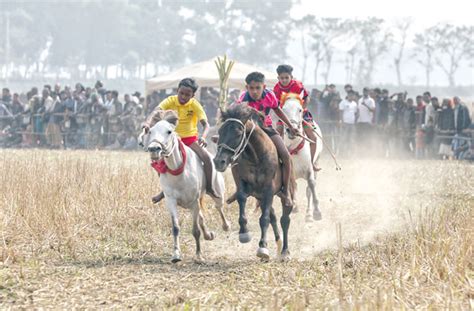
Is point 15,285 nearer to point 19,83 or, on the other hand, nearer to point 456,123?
point 456,123

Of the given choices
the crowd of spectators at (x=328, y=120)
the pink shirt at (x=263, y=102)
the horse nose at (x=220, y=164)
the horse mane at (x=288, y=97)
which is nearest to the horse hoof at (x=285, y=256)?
the horse nose at (x=220, y=164)

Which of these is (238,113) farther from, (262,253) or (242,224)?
(262,253)

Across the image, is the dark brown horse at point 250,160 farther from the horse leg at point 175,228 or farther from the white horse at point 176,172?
the horse leg at point 175,228

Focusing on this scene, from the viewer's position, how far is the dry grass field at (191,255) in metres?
7.40

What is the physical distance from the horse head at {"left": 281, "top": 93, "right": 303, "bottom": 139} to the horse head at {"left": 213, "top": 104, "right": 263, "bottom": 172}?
2666mm

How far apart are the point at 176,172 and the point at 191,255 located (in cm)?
115

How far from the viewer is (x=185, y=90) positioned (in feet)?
35.5

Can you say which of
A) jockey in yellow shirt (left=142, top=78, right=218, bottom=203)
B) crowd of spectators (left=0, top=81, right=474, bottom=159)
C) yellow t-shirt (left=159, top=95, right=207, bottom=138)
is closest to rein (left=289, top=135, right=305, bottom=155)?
jockey in yellow shirt (left=142, top=78, right=218, bottom=203)

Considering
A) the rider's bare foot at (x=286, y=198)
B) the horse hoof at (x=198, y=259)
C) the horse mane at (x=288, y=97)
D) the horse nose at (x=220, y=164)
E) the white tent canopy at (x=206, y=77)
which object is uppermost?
the white tent canopy at (x=206, y=77)

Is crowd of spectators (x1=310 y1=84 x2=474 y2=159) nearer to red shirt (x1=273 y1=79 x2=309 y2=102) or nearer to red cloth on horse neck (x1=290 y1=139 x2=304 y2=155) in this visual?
red cloth on horse neck (x1=290 y1=139 x2=304 y2=155)

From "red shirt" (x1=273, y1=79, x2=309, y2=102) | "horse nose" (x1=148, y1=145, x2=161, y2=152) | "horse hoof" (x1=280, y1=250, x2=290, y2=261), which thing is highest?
"red shirt" (x1=273, y1=79, x2=309, y2=102)

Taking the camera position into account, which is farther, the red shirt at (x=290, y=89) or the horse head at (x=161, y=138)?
the red shirt at (x=290, y=89)

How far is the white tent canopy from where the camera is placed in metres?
31.6

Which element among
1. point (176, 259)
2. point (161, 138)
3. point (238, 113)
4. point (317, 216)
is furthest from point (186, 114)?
point (317, 216)
